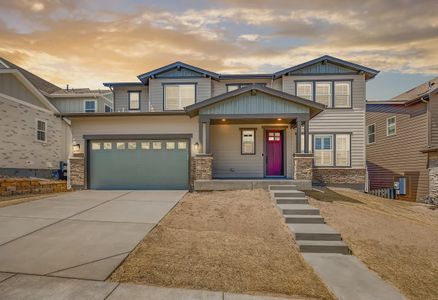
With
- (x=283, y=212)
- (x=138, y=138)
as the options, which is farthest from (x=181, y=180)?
(x=283, y=212)

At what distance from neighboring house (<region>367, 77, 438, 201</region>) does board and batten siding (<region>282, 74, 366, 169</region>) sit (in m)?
3.27

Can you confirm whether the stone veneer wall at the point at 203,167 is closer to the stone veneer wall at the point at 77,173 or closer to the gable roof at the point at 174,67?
the stone veneer wall at the point at 77,173

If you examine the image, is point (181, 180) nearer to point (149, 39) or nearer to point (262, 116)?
point (262, 116)

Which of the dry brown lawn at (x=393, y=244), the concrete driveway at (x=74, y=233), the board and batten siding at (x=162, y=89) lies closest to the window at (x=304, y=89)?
the board and batten siding at (x=162, y=89)

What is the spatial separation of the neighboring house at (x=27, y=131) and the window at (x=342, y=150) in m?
15.2

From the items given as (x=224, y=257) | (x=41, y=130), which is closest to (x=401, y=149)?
(x=224, y=257)

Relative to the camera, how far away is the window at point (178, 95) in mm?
15133

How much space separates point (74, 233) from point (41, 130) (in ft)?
46.9

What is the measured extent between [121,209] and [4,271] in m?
3.95

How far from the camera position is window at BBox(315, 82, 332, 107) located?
14400 mm

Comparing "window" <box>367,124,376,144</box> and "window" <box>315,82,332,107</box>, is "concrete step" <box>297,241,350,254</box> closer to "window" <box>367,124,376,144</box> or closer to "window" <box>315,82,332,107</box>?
"window" <box>315,82,332,107</box>

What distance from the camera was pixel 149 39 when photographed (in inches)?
535

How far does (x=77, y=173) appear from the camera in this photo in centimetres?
1164

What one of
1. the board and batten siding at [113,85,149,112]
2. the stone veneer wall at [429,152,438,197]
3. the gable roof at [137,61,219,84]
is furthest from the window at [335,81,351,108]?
the board and batten siding at [113,85,149,112]
